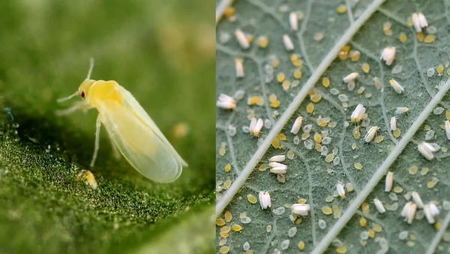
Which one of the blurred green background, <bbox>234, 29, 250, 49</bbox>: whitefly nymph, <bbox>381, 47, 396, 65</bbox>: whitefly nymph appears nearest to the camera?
the blurred green background

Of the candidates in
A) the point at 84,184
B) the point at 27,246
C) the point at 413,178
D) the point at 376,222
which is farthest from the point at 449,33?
the point at 27,246

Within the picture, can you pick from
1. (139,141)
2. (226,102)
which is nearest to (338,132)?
(226,102)

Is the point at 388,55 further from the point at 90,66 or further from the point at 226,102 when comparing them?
the point at 90,66

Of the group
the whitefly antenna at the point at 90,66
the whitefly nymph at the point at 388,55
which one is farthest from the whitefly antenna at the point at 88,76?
the whitefly nymph at the point at 388,55

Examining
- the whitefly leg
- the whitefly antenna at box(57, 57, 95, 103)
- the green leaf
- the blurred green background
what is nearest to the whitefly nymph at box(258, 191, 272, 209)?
the green leaf

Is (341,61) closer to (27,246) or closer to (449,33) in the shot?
(449,33)

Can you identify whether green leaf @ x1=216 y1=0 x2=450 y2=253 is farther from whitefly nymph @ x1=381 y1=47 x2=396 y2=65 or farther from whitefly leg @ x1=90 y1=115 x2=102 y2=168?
whitefly leg @ x1=90 y1=115 x2=102 y2=168

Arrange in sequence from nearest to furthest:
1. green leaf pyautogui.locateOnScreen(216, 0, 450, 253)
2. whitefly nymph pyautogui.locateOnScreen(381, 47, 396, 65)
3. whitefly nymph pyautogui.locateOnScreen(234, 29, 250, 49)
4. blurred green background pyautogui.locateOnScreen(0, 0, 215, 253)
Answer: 1. blurred green background pyautogui.locateOnScreen(0, 0, 215, 253)
2. green leaf pyautogui.locateOnScreen(216, 0, 450, 253)
3. whitefly nymph pyautogui.locateOnScreen(381, 47, 396, 65)
4. whitefly nymph pyautogui.locateOnScreen(234, 29, 250, 49)
